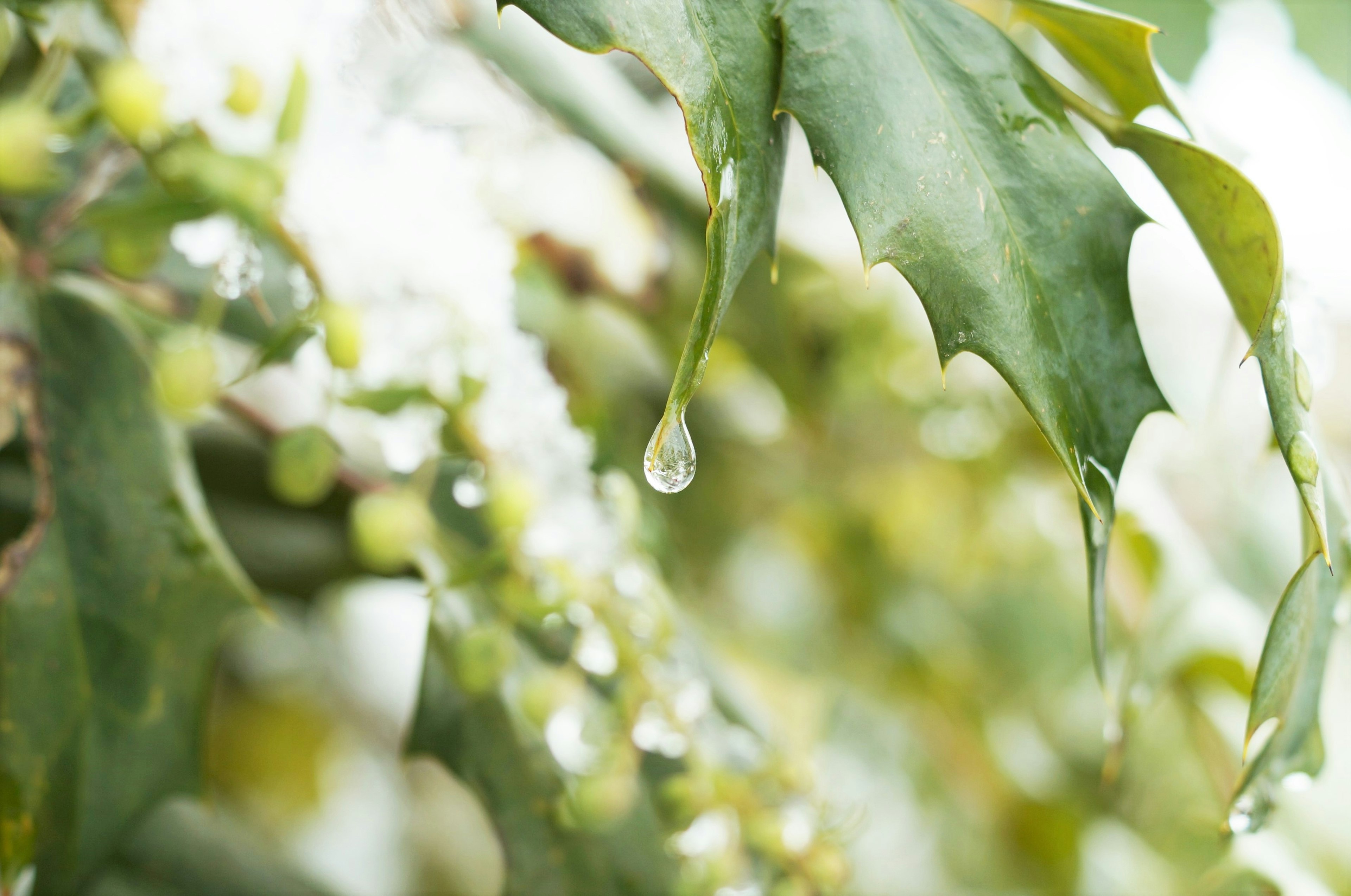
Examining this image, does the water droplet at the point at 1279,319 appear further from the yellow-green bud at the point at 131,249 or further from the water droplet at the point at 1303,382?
the yellow-green bud at the point at 131,249

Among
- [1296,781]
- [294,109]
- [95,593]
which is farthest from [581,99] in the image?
[1296,781]

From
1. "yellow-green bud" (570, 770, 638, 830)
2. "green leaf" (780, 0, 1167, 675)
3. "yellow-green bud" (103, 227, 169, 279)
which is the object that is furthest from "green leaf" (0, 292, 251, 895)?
"green leaf" (780, 0, 1167, 675)

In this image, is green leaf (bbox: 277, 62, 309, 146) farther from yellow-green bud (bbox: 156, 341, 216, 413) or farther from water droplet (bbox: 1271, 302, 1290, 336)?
water droplet (bbox: 1271, 302, 1290, 336)

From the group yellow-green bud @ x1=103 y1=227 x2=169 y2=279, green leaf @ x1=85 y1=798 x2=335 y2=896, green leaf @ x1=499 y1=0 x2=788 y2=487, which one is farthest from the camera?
green leaf @ x1=85 y1=798 x2=335 y2=896

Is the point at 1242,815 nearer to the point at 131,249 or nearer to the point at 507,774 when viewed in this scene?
the point at 507,774

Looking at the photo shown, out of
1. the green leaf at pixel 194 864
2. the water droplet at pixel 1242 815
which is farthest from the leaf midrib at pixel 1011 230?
the green leaf at pixel 194 864

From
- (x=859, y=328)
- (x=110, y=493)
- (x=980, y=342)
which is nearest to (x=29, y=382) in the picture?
(x=110, y=493)
